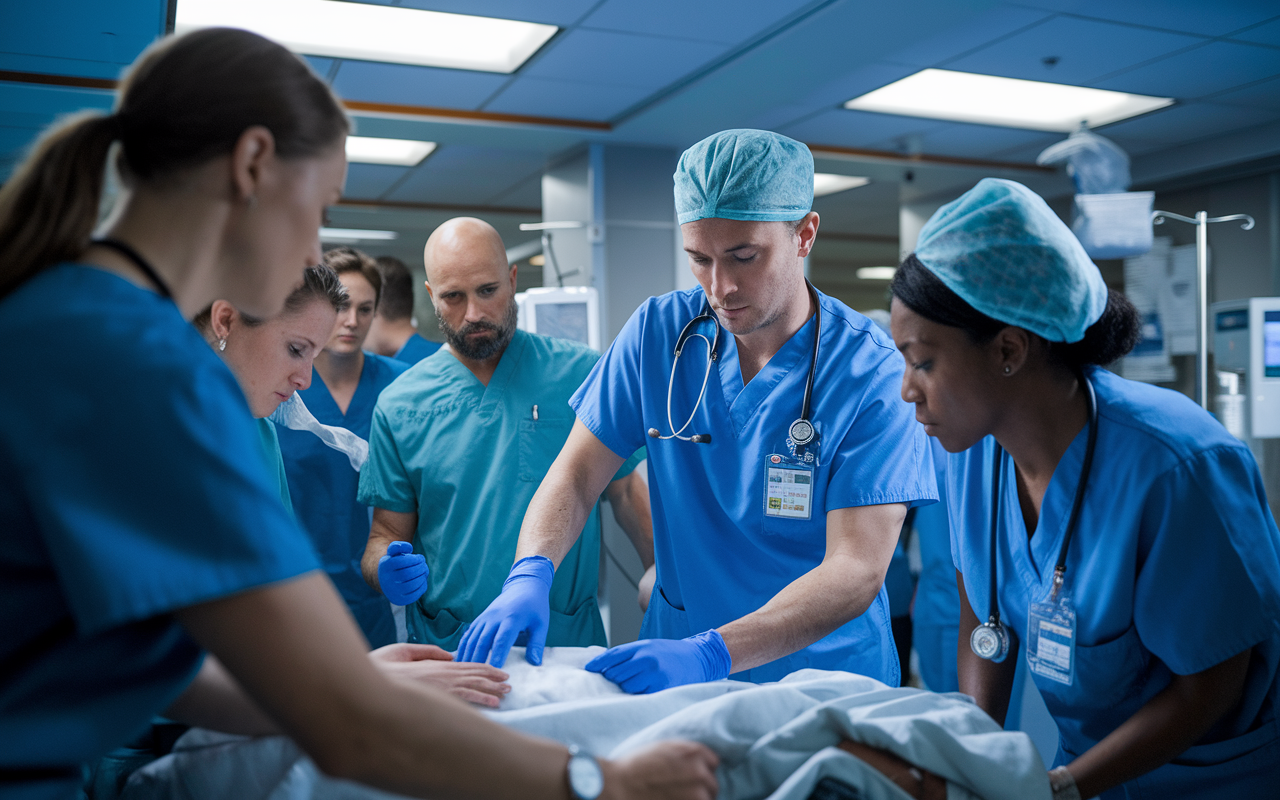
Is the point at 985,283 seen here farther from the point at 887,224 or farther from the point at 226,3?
the point at 887,224

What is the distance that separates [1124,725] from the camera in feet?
3.45

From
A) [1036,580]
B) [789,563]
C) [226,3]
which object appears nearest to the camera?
[1036,580]

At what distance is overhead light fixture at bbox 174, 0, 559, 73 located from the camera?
3328 mm

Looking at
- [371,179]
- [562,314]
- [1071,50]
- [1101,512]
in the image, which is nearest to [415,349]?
[562,314]

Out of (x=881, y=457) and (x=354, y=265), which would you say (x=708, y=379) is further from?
(x=354, y=265)

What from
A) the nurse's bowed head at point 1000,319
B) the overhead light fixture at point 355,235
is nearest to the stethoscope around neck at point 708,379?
the nurse's bowed head at point 1000,319

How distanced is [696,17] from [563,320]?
1209mm

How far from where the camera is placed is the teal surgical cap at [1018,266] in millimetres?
1061

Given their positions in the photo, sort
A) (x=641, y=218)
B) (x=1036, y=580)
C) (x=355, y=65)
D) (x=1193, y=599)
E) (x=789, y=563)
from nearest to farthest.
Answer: (x=1193, y=599), (x=1036, y=580), (x=789, y=563), (x=355, y=65), (x=641, y=218)

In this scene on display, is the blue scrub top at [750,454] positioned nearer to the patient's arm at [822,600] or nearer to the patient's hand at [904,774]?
the patient's arm at [822,600]

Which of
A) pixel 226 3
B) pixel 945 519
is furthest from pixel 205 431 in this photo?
pixel 226 3

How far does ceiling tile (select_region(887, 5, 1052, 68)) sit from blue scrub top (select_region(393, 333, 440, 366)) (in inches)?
87.8

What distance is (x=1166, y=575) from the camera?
103cm

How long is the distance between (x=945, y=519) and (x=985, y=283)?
1.95 meters
